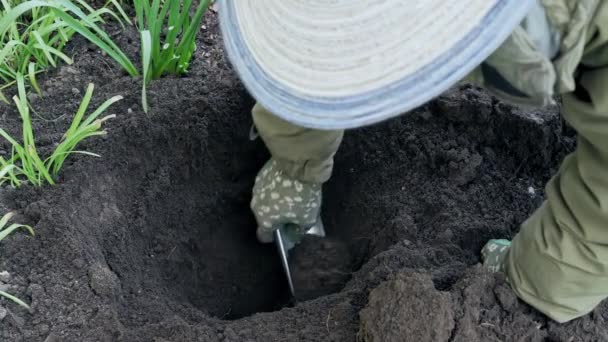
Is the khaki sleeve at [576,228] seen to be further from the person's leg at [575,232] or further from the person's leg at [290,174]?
the person's leg at [290,174]

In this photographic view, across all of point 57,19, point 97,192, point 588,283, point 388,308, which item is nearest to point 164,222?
point 97,192

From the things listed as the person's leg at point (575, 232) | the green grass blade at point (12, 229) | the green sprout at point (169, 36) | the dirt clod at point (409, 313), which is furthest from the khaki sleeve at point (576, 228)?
the green grass blade at point (12, 229)

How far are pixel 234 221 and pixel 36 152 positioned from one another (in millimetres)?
563

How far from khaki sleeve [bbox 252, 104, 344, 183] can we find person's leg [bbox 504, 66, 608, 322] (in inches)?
18.2

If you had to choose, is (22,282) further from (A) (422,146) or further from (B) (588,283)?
(B) (588,283)

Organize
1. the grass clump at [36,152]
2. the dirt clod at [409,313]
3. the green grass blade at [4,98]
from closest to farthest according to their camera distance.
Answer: the dirt clod at [409,313]
the grass clump at [36,152]
the green grass blade at [4,98]

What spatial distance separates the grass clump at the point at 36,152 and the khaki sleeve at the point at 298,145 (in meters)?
0.33

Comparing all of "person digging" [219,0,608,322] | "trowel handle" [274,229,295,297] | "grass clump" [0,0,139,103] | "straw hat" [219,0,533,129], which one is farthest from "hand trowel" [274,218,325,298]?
"straw hat" [219,0,533,129]

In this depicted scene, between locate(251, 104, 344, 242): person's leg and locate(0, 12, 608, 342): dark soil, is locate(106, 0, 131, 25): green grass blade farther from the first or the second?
locate(251, 104, 344, 242): person's leg

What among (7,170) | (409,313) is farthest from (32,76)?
(409,313)

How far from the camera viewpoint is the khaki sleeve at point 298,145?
1.47 meters

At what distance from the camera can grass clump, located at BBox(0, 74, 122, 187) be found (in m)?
1.44

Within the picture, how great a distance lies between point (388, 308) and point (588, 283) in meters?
0.38

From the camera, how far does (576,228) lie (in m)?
1.21
